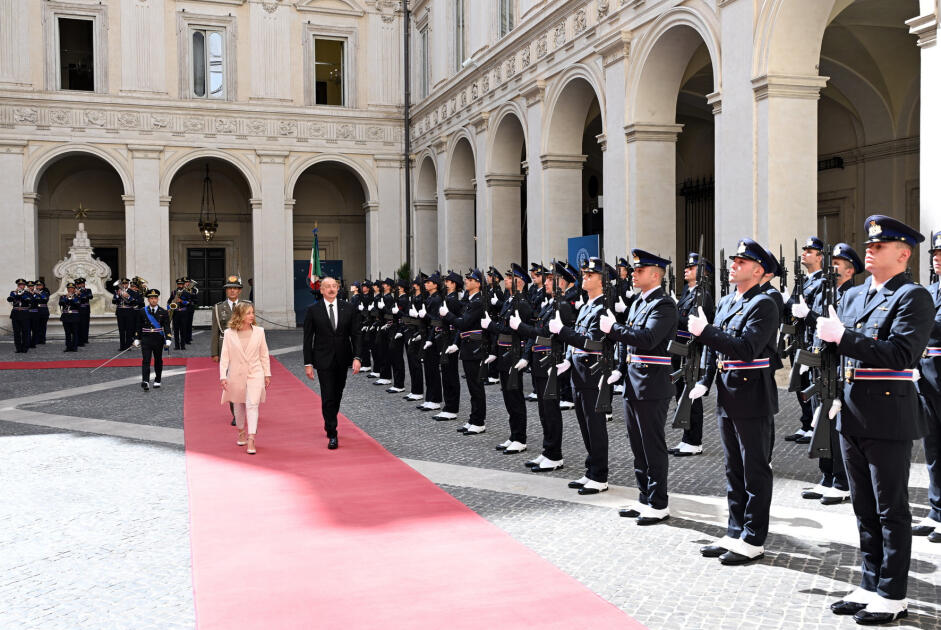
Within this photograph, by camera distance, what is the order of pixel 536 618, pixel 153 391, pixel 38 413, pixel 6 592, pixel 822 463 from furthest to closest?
pixel 153 391 < pixel 38 413 < pixel 822 463 < pixel 6 592 < pixel 536 618

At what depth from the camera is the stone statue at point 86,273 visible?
23.0 m

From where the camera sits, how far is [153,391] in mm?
12117

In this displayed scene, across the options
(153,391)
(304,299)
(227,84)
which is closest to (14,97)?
(227,84)

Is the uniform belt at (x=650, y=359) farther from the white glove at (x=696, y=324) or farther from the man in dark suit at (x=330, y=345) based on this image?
the man in dark suit at (x=330, y=345)

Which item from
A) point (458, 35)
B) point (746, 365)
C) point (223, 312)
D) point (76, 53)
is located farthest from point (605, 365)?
point (76, 53)

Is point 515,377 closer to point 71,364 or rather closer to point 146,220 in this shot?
point 71,364

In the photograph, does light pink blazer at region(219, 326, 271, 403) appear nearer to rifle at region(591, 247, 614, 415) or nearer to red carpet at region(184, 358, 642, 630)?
red carpet at region(184, 358, 642, 630)

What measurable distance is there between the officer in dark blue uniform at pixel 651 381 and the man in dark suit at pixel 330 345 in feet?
10.8

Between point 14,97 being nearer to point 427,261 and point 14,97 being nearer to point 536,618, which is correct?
point 427,261

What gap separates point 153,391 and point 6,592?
8.13 metres

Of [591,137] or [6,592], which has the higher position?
[591,137]

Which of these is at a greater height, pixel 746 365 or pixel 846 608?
pixel 746 365

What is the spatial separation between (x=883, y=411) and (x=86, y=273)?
920 inches

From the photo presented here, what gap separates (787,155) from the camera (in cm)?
1092
